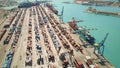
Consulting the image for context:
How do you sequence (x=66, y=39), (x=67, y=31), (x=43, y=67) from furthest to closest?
(x=67, y=31)
(x=66, y=39)
(x=43, y=67)

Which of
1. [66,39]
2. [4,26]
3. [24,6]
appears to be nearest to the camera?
[66,39]

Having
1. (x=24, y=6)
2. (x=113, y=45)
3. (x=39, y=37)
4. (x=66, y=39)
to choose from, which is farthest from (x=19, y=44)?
(x=24, y=6)

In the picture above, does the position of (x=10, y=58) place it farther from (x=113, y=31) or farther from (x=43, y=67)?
(x=113, y=31)

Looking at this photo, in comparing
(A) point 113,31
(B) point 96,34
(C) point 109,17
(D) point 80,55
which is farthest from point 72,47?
(C) point 109,17

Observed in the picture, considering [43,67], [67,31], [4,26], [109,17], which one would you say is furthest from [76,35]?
[109,17]

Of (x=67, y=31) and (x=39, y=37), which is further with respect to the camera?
(x=67, y=31)

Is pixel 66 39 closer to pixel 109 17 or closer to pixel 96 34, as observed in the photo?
pixel 96 34

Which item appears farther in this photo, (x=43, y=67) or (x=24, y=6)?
(x=24, y=6)

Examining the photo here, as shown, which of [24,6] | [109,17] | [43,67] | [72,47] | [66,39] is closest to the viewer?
[43,67]

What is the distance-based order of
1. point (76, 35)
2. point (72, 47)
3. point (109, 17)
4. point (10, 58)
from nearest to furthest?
point (10, 58)
point (72, 47)
point (76, 35)
point (109, 17)
